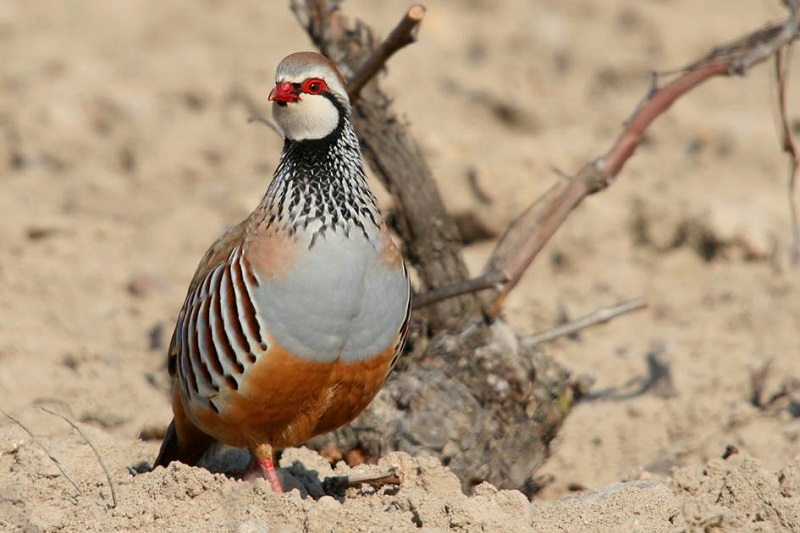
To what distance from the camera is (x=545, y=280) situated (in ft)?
24.0

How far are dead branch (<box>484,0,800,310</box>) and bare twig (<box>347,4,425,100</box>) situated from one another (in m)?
0.83

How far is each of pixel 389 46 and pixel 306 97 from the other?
0.78 metres

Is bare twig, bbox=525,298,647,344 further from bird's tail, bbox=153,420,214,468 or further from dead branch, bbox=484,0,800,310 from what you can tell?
bird's tail, bbox=153,420,214,468

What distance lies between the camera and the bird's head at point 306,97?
13.3 feet

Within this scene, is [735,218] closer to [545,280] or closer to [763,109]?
[545,280]

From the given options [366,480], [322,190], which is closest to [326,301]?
[322,190]

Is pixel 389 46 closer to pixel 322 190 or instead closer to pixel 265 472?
pixel 322 190

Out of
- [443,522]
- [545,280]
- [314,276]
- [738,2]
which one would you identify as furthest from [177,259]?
[738,2]

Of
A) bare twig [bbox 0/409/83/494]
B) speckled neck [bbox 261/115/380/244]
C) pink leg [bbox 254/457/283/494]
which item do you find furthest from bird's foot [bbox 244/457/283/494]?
speckled neck [bbox 261/115/380/244]

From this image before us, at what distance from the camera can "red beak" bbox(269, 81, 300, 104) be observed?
4.01m

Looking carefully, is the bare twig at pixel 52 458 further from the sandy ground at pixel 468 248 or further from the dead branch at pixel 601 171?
the dead branch at pixel 601 171

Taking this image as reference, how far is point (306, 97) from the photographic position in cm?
405

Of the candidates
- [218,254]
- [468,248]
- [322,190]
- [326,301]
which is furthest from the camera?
[468,248]

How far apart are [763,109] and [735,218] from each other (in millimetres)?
2049
